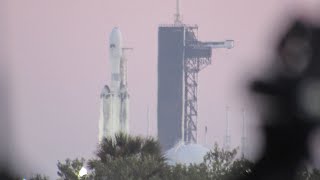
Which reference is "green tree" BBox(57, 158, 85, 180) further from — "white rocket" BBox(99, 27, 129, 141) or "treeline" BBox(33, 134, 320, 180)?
"white rocket" BBox(99, 27, 129, 141)

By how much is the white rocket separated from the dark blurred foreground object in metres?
102

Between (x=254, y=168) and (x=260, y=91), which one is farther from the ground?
(x=260, y=91)

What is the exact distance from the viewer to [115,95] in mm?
182750

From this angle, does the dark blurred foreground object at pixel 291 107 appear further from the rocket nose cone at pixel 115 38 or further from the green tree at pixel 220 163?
the rocket nose cone at pixel 115 38

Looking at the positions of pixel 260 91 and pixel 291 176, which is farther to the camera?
pixel 260 91

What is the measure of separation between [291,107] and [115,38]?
119006 millimetres

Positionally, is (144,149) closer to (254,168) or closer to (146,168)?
(146,168)

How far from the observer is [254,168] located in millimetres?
55469

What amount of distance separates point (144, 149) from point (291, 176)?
842cm

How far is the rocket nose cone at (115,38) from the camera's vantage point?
182 meters

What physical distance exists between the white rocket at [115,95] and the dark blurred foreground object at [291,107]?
4015 inches

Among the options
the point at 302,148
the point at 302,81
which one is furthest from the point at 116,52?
the point at 302,148

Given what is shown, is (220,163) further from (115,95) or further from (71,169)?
(115,95)

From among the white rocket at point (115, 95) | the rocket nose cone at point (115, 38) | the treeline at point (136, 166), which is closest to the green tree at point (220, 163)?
the treeline at point (136, 166)
